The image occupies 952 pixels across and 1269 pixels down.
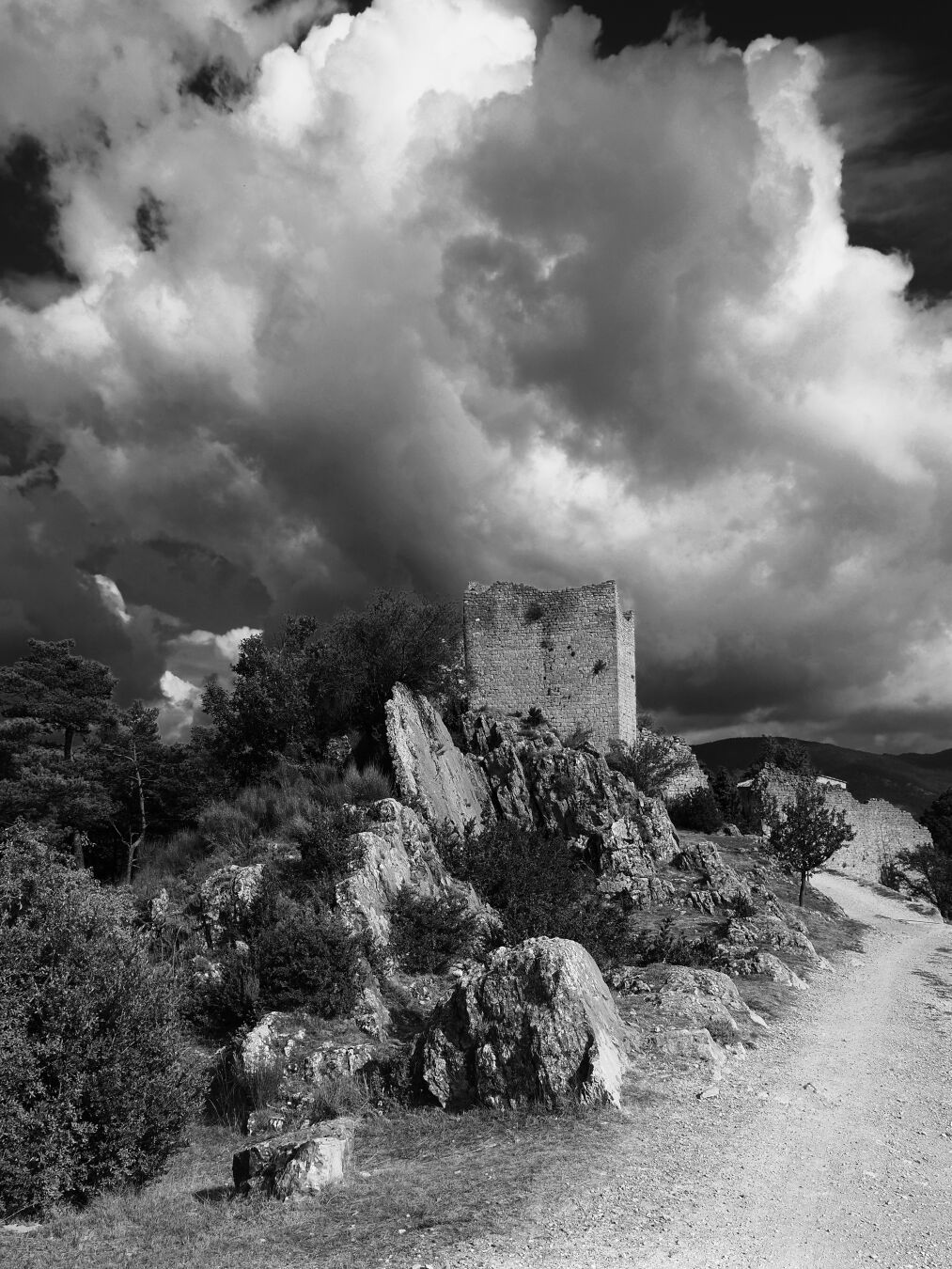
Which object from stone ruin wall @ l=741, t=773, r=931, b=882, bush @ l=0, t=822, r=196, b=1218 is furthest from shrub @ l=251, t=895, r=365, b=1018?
stone ruin wall @ l=741, t=773, r=931, b=882

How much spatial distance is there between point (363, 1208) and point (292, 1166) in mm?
817

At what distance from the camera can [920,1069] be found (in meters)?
11.1

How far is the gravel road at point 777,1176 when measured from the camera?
19.6 feet

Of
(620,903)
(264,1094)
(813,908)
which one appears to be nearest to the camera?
(264,1094)

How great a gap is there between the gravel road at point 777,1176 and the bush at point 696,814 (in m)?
25.2

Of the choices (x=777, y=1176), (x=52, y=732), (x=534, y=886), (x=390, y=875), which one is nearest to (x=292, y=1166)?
(x=777, y=1176)

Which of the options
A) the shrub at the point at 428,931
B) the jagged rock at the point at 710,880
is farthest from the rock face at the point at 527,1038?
the jagged rock at the point at 710,880

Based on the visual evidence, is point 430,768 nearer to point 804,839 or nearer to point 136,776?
point 136,776

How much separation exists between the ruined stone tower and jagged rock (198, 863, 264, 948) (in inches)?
632

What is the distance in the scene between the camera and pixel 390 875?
1575cm

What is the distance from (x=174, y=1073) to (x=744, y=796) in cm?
4146

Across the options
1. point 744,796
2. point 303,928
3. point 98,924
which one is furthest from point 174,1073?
point 744,796

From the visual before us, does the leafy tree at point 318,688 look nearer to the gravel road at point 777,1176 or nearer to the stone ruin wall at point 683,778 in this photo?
the gravel road at point 777,1176

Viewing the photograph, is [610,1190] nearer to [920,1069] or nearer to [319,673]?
[920,1069]
